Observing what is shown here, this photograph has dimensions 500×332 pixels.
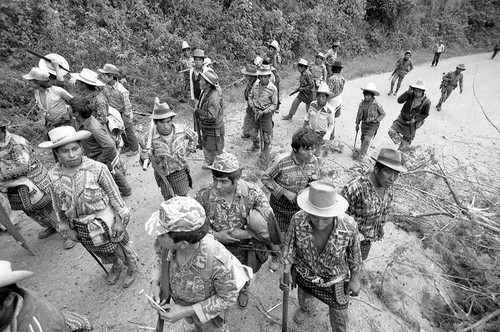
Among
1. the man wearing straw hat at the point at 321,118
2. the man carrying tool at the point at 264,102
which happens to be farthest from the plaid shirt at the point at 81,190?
the man wearing straw hat at the point at 321,118

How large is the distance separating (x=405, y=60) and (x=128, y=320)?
13.1 m

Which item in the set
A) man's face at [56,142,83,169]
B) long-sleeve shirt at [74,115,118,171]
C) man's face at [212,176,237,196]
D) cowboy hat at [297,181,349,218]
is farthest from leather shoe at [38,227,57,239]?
cowboy hat at [297,181,349,218]

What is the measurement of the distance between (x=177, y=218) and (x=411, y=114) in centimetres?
670

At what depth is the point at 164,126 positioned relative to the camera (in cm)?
430

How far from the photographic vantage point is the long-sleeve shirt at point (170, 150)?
4359 millimetres

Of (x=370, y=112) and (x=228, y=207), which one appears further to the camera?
(x=370, y=112)

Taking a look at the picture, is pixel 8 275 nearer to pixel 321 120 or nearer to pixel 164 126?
pixel 164 126

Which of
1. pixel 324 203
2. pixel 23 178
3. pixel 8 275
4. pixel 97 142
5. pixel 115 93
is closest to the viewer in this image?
pixel 8 275

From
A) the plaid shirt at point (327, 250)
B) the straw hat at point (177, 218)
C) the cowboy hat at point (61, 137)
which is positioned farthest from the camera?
the cowboy hat at point (61, 137)

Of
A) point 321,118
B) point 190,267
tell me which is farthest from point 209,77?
point 190,267

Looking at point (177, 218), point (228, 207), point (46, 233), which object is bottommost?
point (46, 233)

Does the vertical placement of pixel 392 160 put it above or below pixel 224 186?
above

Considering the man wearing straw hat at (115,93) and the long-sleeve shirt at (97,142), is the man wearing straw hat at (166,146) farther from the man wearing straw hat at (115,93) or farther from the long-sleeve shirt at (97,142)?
the man wearing straw hat at (115,93)

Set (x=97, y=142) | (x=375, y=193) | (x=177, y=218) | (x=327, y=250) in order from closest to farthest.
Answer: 1. (x=177, y=218)
2. (x=327, y=250)
3. (x=375, y=193)
4. (x=97, y=142)
